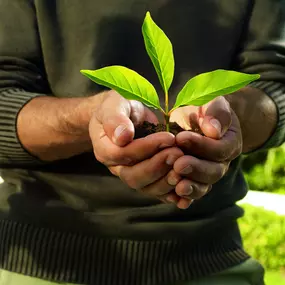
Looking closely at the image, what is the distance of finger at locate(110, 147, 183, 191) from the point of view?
54 cm

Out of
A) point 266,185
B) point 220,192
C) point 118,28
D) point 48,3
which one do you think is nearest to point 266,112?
point 220,192

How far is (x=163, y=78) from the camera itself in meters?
0.54

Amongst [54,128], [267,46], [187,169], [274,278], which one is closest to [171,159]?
→ [187,169]

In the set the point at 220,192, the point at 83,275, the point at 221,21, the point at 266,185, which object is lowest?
the point at 266,185

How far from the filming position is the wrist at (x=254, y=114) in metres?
0.77

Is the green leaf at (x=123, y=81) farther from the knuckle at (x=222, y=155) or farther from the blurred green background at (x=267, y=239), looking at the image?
the blurred green background at (x=267, y=239)

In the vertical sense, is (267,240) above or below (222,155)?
below

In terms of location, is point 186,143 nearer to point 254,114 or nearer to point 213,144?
point 213,144

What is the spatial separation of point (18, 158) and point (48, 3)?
0.75 feet

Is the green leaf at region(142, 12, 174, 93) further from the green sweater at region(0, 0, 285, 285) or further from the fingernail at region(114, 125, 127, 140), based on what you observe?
the green sweater at region(0, 0, 285, 285)

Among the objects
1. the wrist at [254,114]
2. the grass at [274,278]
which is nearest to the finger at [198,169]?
the wrist at [254,114]

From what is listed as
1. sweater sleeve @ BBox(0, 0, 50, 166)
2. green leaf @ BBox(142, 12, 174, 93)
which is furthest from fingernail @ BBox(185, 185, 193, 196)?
sweater sleeve @ BBox(0, 0, 50, 166)

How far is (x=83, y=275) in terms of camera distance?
2.65ft

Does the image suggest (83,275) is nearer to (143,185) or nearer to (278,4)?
(143,185)
